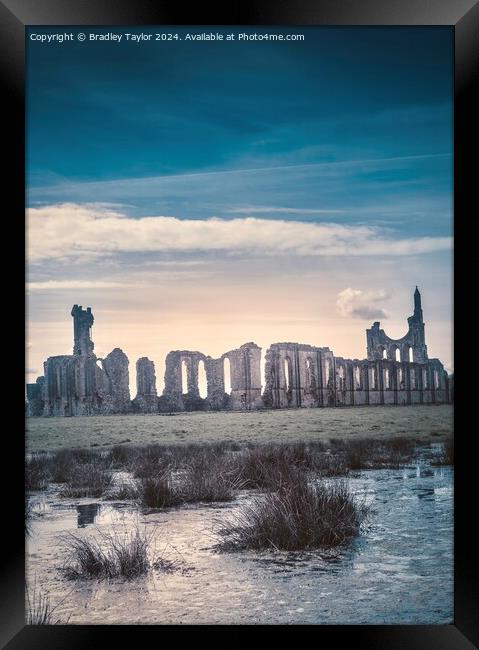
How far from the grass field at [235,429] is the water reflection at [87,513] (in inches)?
122

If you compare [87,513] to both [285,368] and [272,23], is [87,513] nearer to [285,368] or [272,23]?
[285,368]

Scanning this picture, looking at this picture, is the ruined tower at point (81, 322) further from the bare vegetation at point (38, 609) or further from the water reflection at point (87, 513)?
the bare vegetation at point (38, 609)

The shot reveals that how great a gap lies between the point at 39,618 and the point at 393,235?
16.0 feet

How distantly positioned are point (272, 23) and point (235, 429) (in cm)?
1585

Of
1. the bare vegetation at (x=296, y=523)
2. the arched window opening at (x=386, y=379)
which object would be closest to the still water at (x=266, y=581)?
the bare vegetation at (x=296, y=523)

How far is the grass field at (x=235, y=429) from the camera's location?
40.1 feet

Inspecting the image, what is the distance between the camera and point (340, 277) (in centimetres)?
772

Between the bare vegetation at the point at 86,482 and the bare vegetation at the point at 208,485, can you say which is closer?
the bare vegetation at the point at 208,485

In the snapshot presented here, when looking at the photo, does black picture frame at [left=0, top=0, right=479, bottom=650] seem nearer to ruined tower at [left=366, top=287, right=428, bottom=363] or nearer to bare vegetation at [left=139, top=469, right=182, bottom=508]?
ruined tower at [left=366, top=287, right=428, bottom=363]

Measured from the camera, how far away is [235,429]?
19672mm

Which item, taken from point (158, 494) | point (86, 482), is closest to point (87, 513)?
point (158, 494)
